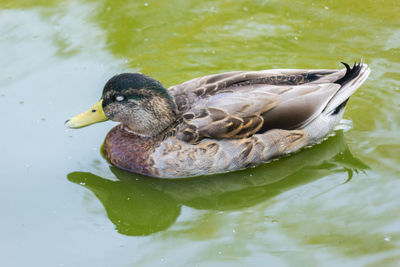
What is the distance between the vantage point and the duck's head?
6461 millimetres

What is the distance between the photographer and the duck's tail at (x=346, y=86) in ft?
22.0

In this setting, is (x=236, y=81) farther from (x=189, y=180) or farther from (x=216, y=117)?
(x=189, y=180)

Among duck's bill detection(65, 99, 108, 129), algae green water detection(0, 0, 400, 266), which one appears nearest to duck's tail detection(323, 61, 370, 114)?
algae green water detection(0, 0, 400, 266)

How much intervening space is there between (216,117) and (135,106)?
937mm

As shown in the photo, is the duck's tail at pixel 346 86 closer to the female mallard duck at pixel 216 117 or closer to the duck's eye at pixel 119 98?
the female mallard duck at pixel 216 117

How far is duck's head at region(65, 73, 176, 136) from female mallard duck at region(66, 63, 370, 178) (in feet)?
0.03

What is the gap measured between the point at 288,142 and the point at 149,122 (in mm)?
1528

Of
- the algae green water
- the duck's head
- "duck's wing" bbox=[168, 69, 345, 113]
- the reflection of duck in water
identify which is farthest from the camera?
"duck's wing" bbox=[168, 69, 345, 113]

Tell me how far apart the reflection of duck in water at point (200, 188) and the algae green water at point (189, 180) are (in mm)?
17

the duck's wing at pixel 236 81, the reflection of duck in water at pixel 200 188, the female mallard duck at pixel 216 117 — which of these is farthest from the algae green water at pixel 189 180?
the duck's wing at pixel 236 81

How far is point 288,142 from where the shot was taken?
6.65 meters

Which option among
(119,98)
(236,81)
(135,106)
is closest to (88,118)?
(119,98)

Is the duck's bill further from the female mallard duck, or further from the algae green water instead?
the algae green water

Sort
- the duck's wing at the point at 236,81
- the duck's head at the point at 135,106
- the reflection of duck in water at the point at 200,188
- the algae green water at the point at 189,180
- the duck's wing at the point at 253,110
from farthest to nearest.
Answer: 1. the duck's wing at the point at 236,81
2. the duck's head at the point at 135,106
3. the duck's wing at the point at 253,110
4. the reflection of duck in water at the point at 200,188
5. the algae green water at the point at 189,180
